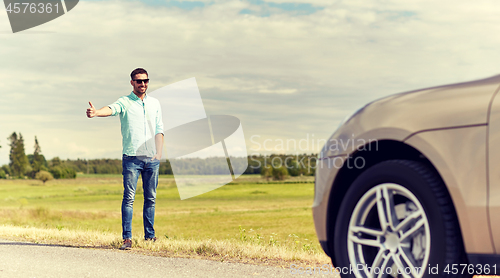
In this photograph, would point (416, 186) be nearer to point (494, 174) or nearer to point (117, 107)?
point (494, 174)

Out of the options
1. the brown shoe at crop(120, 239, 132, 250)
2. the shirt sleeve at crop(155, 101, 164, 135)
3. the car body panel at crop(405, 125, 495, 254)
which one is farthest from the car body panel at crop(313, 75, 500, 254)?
the brown shoe at crop(120, 239, 132, 250)

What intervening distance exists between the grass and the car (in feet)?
7.15

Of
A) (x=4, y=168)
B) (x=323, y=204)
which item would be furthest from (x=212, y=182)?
(x=4, y=168)

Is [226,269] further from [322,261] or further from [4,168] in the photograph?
[4,168]

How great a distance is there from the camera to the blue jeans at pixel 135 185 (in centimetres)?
602

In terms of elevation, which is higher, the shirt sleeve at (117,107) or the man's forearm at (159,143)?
the shirt sleeve at (117,107)

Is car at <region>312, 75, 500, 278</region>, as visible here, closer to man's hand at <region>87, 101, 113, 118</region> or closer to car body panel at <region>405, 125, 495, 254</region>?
car body panel at <region>405, 125, 495, 254</region>

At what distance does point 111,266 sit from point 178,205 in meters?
102

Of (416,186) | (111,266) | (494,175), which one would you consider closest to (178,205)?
(111,266)

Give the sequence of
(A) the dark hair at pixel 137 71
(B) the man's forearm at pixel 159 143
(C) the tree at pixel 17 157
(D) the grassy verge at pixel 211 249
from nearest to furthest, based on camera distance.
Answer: (D) the grassy verge at pixel 211 249
(A) the dark hair at pixel 137 71
(B) the man's forearm at pixel 159 143
(C) the tree at pixel 17 157

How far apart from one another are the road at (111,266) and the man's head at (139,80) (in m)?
2.19

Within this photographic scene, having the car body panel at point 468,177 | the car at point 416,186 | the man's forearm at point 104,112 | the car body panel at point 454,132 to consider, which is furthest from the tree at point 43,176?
the car body panel at point 468,177

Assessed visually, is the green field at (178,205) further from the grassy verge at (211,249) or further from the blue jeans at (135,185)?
the blue jeans at (135,185)

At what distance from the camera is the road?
4414 millimetres
